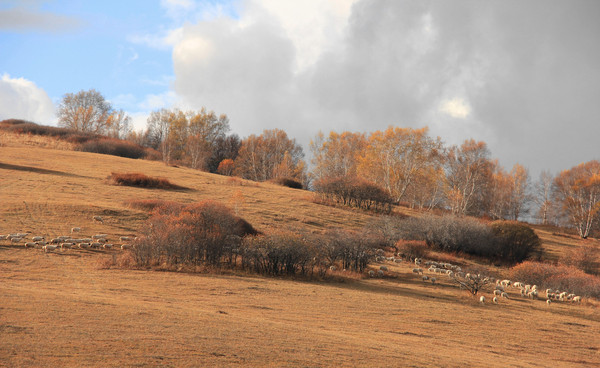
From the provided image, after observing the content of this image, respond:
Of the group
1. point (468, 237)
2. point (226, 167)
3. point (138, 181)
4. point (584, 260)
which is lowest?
point (584, 260)

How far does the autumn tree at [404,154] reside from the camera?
225ft

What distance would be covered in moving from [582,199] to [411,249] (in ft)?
175

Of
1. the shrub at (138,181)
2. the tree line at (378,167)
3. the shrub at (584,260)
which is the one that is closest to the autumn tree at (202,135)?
the tree line at (378,167)

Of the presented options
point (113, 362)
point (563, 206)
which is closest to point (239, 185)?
point (113, 362)

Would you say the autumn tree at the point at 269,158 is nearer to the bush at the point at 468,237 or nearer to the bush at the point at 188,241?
the bush at the point at 468,237

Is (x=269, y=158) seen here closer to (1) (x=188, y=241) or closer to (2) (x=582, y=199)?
(2) (x=582, y=199)

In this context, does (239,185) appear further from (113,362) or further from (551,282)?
(113,362)

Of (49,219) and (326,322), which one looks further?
(49,219)

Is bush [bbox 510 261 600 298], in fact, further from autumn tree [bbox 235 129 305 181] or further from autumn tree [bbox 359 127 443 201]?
autumn tree [bbox 235 129 305 181]

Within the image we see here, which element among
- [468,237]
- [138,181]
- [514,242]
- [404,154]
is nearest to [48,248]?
[138,181]

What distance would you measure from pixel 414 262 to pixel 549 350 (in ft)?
60.6

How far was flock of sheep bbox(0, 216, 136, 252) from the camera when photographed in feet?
69.2

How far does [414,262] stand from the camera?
1259 inches

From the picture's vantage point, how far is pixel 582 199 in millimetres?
74375
